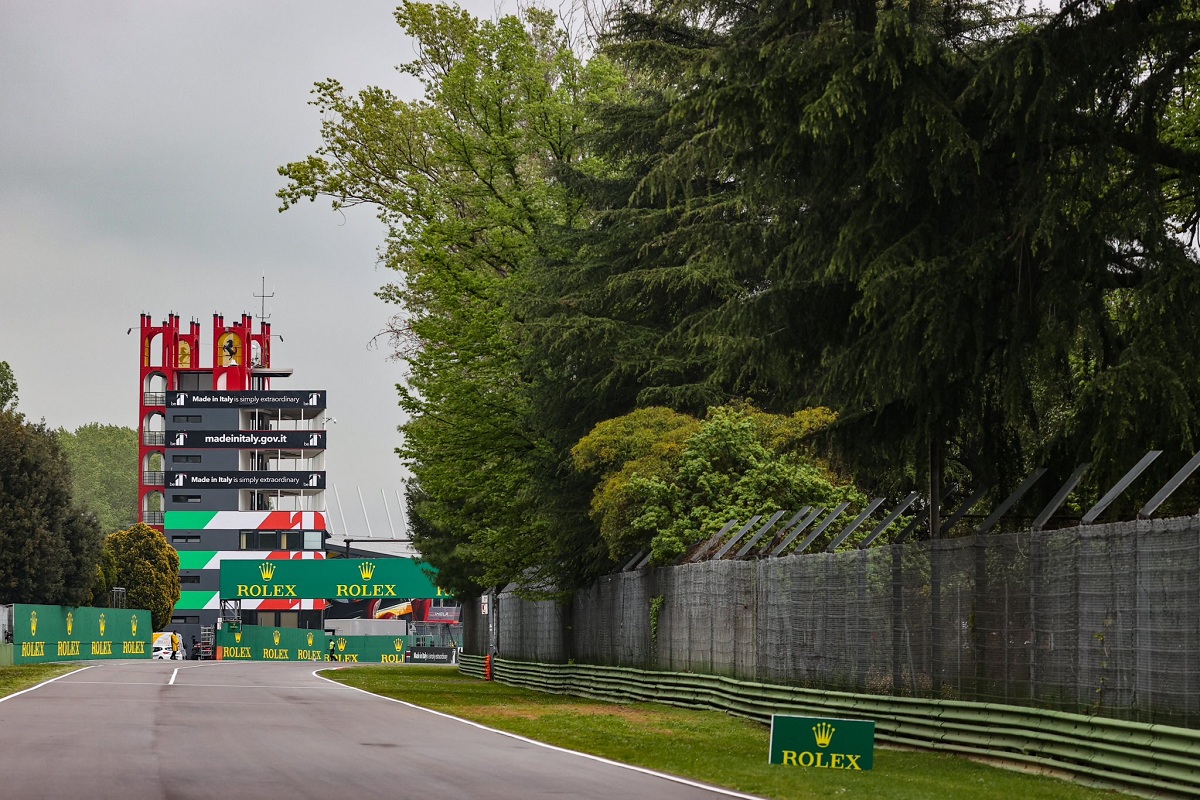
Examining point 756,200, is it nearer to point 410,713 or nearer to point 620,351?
point 410,713

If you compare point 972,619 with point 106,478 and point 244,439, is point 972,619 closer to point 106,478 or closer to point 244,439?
point 244,439

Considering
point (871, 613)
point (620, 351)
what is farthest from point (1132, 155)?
point (620, 351)

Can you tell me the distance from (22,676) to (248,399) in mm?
95338

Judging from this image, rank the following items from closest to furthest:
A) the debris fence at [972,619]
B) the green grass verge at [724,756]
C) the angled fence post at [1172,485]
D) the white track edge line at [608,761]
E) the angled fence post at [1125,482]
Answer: the angled fence post at [1172,485], the debris fence at [972,619], the white track edge line at [608,761], the angled fence post at [1125,482], the green grass verge at [724,756]

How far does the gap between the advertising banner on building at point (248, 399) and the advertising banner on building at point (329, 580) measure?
169 ft

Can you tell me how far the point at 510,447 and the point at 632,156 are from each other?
27.5 ft

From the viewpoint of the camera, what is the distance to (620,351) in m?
37.4

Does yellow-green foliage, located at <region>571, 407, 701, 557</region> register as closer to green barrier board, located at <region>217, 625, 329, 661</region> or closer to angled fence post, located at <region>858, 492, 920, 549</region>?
angled fence post, located at <region>858, 492, 920, 549</region>

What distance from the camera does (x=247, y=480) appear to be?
13938 cm

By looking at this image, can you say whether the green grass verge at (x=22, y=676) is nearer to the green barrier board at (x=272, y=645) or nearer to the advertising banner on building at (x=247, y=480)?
the green barrier board at (x=272, y=645)

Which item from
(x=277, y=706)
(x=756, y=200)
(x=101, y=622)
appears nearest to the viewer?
(x=756, y=200)

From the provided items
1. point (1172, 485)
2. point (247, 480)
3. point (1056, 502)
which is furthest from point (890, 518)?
point (247, 480)

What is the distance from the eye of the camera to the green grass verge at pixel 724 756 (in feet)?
51.6

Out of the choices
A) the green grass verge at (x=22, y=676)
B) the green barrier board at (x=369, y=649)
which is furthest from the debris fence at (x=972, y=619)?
the green barrier board at (x=369, y=649)
